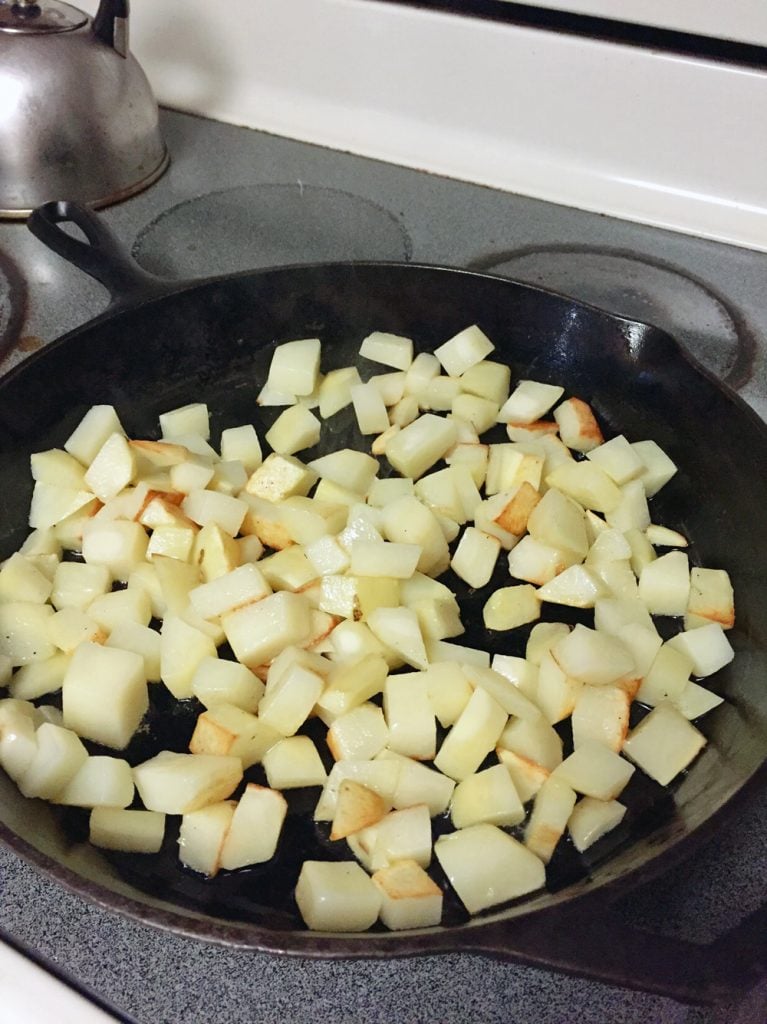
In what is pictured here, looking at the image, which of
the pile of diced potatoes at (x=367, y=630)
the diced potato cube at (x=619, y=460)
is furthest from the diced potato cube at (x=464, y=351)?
the diced potato cube at (x=619, y=460)

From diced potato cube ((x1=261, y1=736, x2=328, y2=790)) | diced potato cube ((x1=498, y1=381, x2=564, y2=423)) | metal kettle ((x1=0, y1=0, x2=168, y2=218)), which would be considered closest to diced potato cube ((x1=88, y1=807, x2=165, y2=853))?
diced potato cube ((x1=261, y1=736, x2=328, y2=790))

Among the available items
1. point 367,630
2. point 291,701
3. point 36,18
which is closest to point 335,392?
point 367,630

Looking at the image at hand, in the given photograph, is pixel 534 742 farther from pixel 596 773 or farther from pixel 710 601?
pixel 710 601

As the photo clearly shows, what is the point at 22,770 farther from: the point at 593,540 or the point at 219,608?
the point at 593,540

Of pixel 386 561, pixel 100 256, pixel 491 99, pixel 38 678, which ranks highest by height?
pixel 491 99

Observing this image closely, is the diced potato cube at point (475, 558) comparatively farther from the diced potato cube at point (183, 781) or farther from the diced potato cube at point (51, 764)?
the diced potato cube at point (51, 764)

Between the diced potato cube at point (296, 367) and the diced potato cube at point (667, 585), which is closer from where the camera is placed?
the diced potato cube at point (667, 585)
